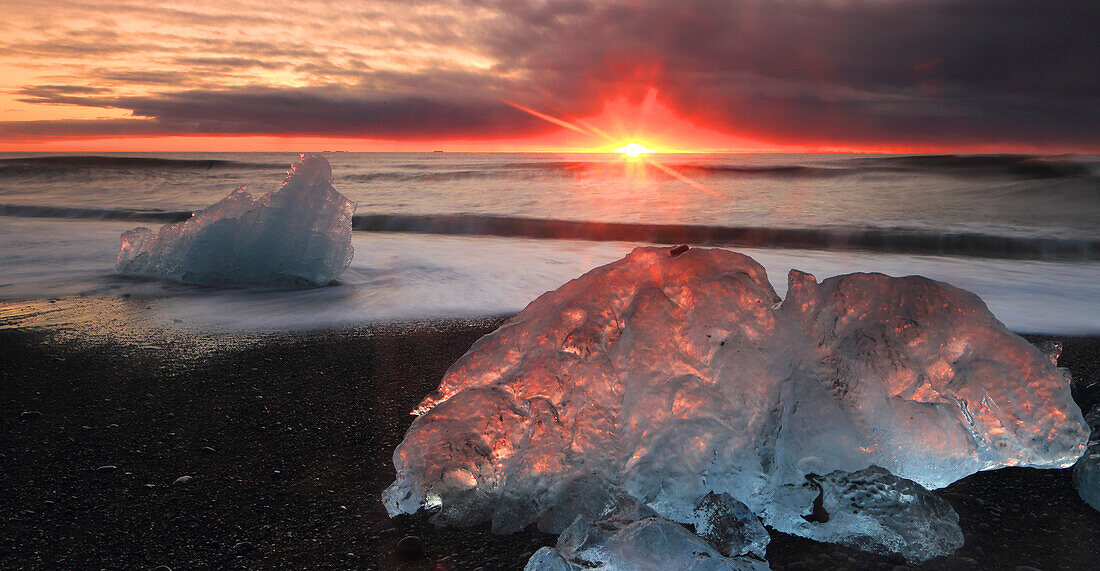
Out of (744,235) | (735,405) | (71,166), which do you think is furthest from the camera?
(71,166)

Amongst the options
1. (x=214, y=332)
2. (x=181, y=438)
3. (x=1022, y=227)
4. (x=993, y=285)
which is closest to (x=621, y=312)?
(x=181, y=438)

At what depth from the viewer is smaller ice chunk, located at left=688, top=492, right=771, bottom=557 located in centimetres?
143

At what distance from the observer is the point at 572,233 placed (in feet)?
35.2

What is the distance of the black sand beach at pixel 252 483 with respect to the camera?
1.47m

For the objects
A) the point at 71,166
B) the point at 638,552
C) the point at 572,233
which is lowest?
the point at 572,233

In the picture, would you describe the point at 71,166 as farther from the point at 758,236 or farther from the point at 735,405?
the point at 735,405

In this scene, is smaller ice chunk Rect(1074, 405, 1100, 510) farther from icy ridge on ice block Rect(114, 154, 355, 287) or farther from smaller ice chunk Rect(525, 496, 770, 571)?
icy ridge on ice block Rect(114, 154, 355, 287)

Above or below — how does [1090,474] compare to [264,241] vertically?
below

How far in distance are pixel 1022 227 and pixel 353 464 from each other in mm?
11605

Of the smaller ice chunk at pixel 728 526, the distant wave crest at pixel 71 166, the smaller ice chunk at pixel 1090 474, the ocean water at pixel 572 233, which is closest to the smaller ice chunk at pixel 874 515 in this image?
the smaller ice chunk at pixel 728 526

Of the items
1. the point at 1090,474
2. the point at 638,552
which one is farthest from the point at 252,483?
the point at 1090,474

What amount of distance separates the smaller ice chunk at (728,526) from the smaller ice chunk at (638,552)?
42 millimetres

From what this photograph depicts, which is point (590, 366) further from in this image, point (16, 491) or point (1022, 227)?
point (1022, 227)

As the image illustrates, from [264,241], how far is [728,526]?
4.27 metres
